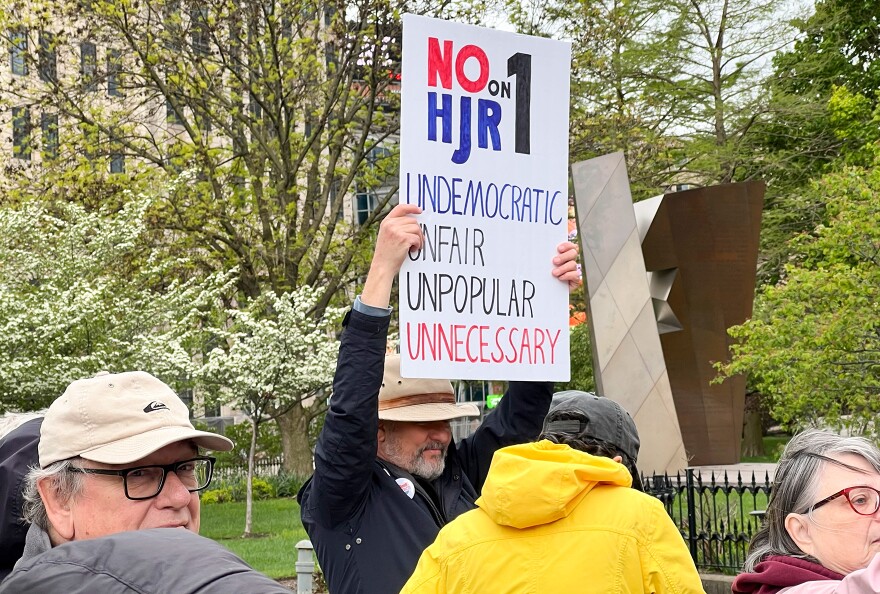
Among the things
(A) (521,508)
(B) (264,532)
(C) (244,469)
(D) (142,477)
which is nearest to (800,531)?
(A) (521,508)

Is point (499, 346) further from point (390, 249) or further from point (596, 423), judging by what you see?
point (596, 423)

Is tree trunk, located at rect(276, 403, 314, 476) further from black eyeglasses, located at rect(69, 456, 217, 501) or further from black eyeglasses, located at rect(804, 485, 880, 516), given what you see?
black eyeglasses, located at rect(804, 485, 880, 516)

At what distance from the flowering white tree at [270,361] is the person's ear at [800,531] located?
1647cm

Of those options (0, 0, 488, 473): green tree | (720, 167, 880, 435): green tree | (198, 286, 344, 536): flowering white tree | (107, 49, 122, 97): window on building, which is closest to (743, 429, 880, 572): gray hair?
(720, 167, 880, 435): green tree

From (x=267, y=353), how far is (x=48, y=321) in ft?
12.4

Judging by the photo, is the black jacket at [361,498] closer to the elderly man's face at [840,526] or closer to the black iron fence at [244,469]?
the elderly man's face at [840,526]

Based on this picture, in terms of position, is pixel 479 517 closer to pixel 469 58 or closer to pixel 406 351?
pixel 406 351

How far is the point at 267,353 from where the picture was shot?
19156 millimetres

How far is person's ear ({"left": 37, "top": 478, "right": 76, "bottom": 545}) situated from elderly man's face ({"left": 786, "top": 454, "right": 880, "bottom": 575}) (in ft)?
5.38

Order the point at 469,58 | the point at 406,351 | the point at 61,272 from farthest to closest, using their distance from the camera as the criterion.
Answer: the point at 61,272 → the point at 469,58 → the point at 406,351

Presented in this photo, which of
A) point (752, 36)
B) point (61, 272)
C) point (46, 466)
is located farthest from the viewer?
point (752, 36)

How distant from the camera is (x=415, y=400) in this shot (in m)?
3.73

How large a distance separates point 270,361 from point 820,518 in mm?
16939

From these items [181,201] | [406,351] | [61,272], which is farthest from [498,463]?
[181,201]
